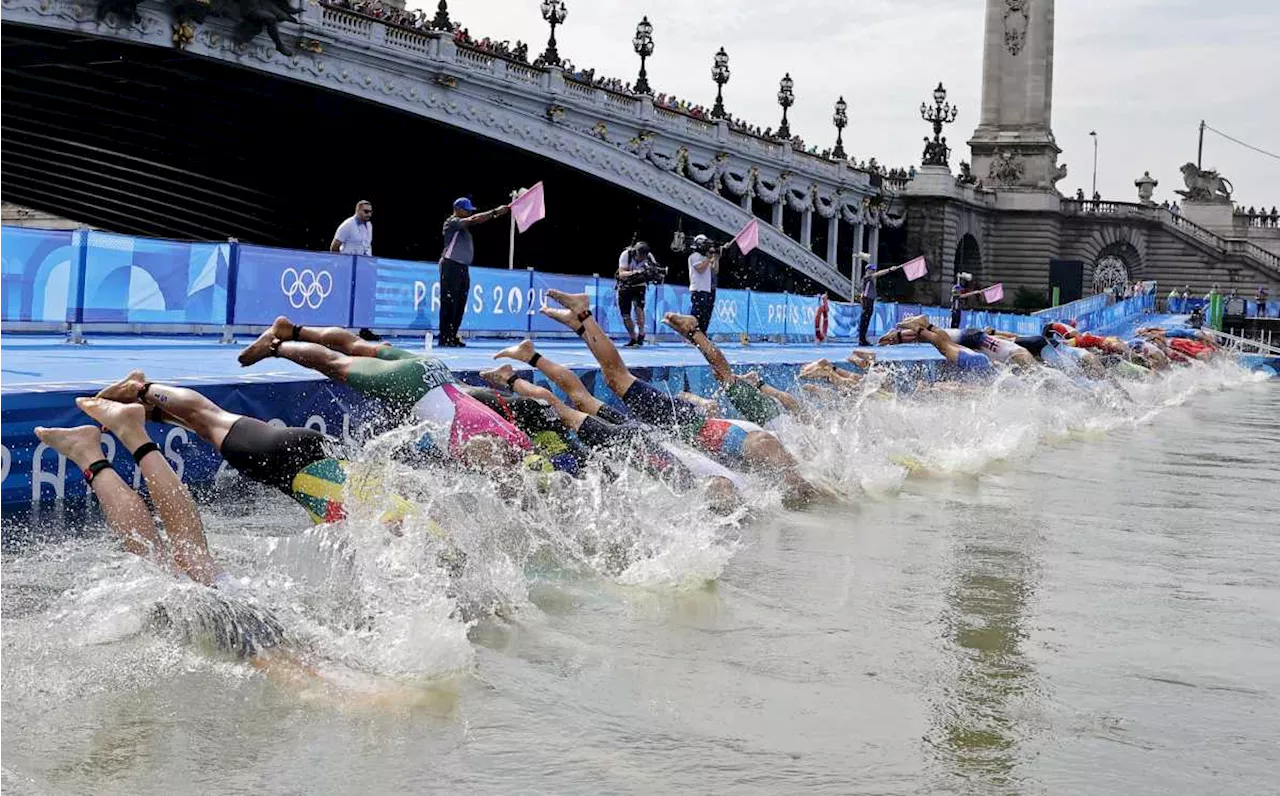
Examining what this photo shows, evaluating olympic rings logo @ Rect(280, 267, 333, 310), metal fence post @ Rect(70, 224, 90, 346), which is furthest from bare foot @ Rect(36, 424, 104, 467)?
olympic rings logo @ Rect(280, 267, 333, 310)

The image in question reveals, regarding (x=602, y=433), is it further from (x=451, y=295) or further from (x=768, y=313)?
(x=768, y=313)

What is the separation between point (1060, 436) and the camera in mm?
19109

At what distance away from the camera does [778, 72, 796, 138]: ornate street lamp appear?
243 feet

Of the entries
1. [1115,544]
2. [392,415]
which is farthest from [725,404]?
[392,415]

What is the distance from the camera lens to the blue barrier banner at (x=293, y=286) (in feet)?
55.0

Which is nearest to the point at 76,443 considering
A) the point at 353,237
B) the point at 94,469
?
the point at 94,469

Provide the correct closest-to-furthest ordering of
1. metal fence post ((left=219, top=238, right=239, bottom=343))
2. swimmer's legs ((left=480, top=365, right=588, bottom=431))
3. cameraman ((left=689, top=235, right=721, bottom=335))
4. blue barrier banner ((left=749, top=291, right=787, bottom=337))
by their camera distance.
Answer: swimmer's legs ((left=480, top=365, right=588, bottom=431)) → metal fence post ((left=219, top=238, right=239, bottom=343)) → cameraman ((left=689, top=235, right=721, bottom=335)) → blue barrier banner ((left=749, top=291, right=787, bottom=337))

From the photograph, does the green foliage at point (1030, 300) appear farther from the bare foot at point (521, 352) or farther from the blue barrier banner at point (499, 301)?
the bare foot at point (521, 352)

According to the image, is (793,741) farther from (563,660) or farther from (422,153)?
(422,153)

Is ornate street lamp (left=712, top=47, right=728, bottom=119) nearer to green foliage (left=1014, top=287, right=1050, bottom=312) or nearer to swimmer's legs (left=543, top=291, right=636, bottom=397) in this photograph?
green foliage (left=1014, top=287, right=1050, bottom=312)

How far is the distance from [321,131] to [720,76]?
2393cm

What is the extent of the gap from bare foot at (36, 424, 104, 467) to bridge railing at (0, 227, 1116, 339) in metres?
8.46

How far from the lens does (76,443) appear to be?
6.33 metres

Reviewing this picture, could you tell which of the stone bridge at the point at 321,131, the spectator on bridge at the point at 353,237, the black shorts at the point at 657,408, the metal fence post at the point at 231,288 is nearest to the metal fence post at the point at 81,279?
the metal fence post at the point at 231,288
